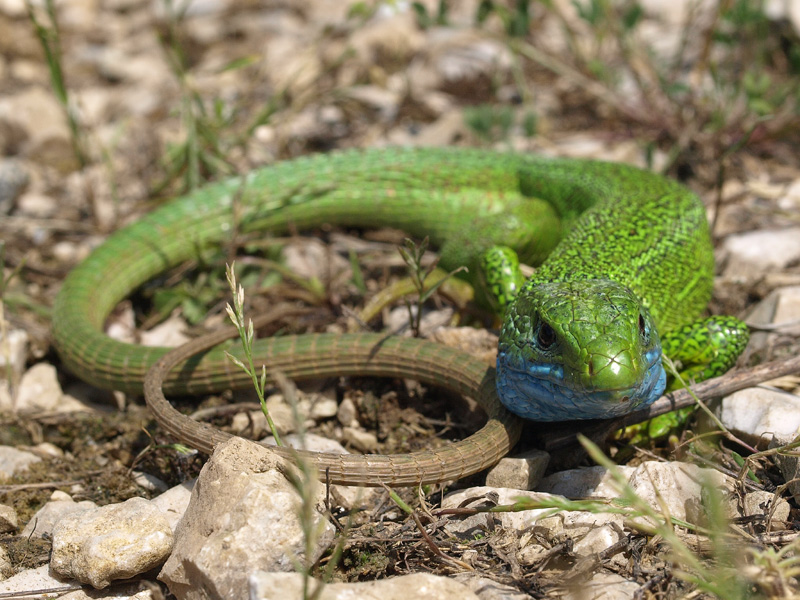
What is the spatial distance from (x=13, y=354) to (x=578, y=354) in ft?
9.78

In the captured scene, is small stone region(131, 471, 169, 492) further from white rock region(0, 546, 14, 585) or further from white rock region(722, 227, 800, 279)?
white rock region(722, 227, 800, 279)

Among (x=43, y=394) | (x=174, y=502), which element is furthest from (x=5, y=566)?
(x=43, y=394)

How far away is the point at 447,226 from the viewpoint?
4.86 metres

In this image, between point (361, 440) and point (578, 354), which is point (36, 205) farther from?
point (578, 354)

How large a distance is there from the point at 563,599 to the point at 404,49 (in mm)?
5507

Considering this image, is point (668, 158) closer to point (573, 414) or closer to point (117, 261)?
point (573, 414)

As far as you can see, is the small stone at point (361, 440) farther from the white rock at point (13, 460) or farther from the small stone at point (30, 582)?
the white rock at point (13, 460)

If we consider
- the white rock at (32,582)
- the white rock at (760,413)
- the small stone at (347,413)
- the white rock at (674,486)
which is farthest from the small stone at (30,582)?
the white rock at (760,413)

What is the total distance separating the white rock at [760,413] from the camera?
284 centimetres

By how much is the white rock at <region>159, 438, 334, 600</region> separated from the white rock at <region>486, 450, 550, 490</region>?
26.9 inches

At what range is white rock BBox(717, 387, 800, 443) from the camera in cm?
284

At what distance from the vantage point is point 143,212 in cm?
525

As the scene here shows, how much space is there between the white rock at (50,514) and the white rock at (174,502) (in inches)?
10.3

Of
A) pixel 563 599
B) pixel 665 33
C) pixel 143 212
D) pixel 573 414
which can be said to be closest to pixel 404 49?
pixel 665 33
